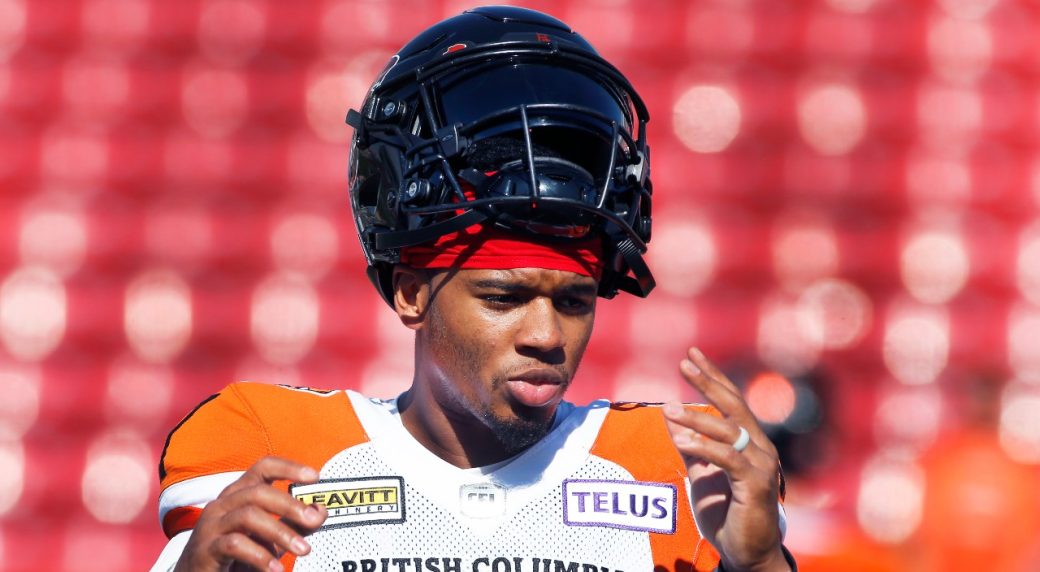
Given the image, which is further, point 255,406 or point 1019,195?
point 1019,195

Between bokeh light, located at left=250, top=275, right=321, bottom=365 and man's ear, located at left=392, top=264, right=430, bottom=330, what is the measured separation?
3.13 meters

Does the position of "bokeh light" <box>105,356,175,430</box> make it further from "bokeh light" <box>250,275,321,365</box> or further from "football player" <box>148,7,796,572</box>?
"football player" <box>148,7,796,572</box>

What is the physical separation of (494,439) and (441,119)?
50 centimetres

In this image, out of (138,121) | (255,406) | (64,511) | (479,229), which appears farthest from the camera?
(138,121)

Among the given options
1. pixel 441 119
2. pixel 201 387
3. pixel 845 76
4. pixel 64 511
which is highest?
pixel 845 76

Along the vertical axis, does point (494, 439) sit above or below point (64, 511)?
above

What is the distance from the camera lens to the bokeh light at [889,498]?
193 inches

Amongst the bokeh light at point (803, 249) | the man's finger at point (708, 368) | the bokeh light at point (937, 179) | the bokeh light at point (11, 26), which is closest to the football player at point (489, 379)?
the man's finger at point (708, 368)

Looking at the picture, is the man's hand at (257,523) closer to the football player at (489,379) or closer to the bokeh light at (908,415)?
the football player at (489,379)

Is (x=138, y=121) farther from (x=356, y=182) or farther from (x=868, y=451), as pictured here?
(x=356, y=182)

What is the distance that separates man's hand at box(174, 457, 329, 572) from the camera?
1553 mm

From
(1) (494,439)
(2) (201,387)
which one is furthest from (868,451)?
(1) (494,439)

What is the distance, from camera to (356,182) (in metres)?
2.15

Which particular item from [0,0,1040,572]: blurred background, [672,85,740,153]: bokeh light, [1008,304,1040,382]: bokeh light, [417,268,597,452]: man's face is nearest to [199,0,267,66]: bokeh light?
[0,0,1040,572]: blurred background
